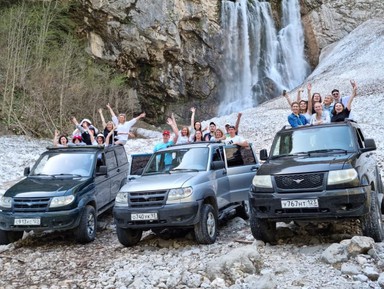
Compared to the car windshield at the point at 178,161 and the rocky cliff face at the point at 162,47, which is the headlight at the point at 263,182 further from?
the rocky cliff face at the point at 162,47

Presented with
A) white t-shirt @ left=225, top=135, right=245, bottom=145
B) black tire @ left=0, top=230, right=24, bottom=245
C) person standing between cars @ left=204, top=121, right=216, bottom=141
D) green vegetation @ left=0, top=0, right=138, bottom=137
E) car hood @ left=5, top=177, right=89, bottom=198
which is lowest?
black tire @ left=0, top=230, right=24, bottom=245

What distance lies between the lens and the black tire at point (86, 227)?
7582 millimetres

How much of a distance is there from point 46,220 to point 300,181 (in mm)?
4345

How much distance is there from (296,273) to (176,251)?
7.34 feet

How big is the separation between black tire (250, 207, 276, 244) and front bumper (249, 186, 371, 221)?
0.79 ft

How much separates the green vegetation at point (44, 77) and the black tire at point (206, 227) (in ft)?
64.3

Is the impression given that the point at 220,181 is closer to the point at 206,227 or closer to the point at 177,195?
the point at 206,227

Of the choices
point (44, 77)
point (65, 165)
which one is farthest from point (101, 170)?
point (44, 77)

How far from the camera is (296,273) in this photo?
504 cm

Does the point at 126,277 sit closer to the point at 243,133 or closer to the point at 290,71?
the point at 243,133

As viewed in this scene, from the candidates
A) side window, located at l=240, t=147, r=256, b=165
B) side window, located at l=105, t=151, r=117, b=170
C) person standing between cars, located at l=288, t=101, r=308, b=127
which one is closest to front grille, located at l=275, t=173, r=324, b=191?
person standing between cars, located at l=288, t=101, r=308, b=127

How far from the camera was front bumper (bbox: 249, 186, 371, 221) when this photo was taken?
5.54 metres

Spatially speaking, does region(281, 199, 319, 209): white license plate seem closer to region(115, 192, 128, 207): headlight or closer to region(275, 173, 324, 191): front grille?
region(275, 173, 324, 191): front grille

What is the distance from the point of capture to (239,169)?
873 centimetres
